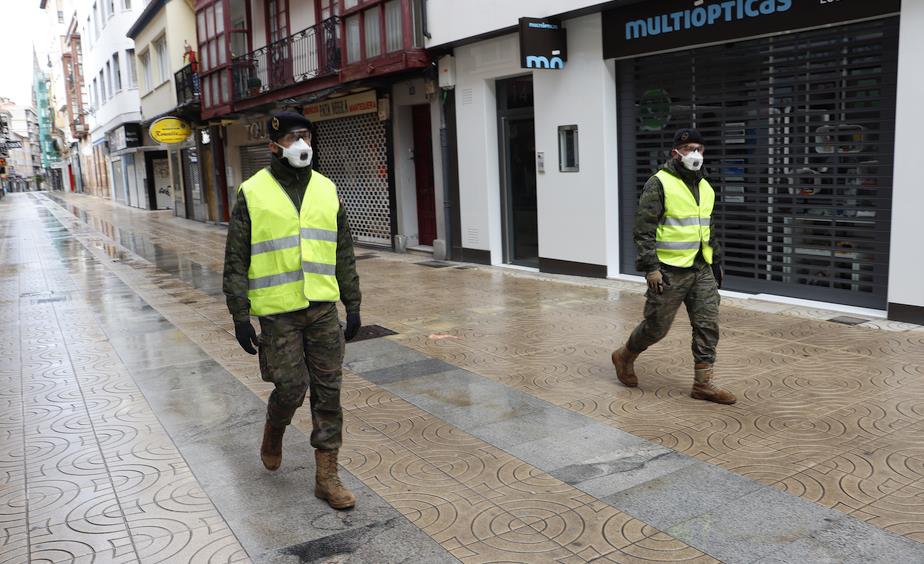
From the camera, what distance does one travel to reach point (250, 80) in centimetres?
2075

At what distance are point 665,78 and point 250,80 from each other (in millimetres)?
13336

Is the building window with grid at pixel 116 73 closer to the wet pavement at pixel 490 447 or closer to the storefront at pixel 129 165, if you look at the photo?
the storefront at pixel 129 165

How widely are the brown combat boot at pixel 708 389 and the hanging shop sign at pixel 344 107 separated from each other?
11.5 meters

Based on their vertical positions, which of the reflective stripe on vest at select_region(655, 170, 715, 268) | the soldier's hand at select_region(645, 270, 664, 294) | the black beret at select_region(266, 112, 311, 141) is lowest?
the soldier's hand at select_region(645, 270, 664, 294)

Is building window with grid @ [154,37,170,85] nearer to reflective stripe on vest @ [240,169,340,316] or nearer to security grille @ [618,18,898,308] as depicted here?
security grille @ [618,18,898,308]

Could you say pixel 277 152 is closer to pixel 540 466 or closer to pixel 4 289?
pixel 540 466

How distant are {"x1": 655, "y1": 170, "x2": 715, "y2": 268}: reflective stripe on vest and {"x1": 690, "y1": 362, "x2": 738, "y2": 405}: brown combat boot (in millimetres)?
712

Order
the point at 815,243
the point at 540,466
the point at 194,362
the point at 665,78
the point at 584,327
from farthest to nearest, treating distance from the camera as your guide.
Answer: the point at 665,78, the point at 815,243, the point at 584,327, the point at 194,362, the point at 540,466

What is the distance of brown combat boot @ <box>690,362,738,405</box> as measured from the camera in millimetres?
5508

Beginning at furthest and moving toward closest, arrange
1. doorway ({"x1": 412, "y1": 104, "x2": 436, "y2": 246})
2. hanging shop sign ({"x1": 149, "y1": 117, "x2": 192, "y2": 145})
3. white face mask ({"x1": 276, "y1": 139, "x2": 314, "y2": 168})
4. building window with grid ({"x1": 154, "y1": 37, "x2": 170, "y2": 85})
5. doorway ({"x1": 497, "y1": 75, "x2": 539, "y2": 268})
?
building window with grid ({"x1": 154, "y1": 37, "x2": 170, "y2": 85}) → hanging shop sign ({"x1": 149, "y1": 117, "x2": 192, "y2": 145}) → doorway ({"x1": 412, "y1": 104, "x2": 436, "y2": 246}) → doorway ({"x1": 497, "y1": 75, "x2": 539, "y2": 268}) → white face mask ({"x1": 276, "y1": 139, "x2": 314, "y2": 168})

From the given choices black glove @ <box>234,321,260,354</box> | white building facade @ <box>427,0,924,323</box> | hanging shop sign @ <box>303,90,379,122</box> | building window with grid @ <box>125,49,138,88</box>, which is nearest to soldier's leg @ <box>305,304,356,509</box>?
black glove @ <box>234,321,260,354</box>

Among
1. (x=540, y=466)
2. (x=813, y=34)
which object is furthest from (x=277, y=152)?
(x=813, y=34)

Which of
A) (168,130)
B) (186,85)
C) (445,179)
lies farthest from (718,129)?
(168,130)

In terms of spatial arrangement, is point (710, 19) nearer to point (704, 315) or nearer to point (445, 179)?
point (704, 315)
